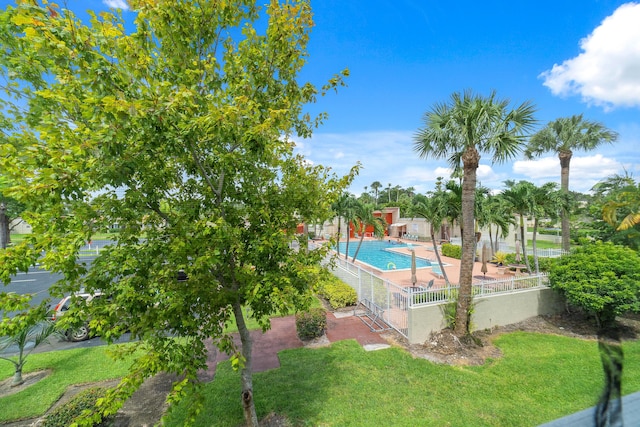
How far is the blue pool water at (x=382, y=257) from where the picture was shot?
20891mm

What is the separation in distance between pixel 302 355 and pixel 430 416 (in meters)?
3.68

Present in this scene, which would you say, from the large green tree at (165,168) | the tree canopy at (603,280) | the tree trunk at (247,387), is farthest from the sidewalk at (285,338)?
the tree canopy at (603,280)

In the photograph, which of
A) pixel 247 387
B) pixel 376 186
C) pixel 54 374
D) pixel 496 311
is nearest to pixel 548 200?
pixel 496 311

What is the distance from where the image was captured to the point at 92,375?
6.98 metres

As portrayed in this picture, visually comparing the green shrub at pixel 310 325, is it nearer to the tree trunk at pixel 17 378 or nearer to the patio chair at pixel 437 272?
the tree trunk at pixel 17 378

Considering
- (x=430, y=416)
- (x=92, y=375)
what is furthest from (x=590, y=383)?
(x=92, y=375)

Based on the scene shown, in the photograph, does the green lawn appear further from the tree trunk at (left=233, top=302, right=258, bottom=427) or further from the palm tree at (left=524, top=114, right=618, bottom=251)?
the palm tree at (left=524, top=114, right=618, bottom=251)

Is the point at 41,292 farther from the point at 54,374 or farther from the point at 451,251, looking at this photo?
the point at 451,251

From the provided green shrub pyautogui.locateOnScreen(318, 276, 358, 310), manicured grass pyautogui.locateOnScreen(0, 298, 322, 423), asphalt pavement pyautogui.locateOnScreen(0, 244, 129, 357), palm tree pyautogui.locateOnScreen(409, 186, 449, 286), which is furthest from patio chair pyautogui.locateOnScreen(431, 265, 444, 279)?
asphalt pavement pyautogui.locateOnScreen(0, 244, 129, 357)

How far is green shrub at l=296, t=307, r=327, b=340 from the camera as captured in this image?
332 inches

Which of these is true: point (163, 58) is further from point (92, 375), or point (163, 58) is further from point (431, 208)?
point (431, 208)

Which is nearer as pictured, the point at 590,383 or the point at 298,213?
the point at 298,213

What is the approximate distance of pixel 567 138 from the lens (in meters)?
16.1

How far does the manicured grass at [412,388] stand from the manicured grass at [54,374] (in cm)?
311
